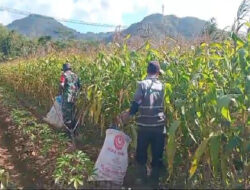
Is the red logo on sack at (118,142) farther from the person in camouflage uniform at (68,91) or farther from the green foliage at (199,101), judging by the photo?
the person in camouflage uniform at (68,91)

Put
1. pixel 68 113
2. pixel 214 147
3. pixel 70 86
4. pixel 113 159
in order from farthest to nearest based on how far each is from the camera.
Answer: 1. pixel 68 113
2. pixel 70 86
3. pixel 113 159
4. pixel 214 147

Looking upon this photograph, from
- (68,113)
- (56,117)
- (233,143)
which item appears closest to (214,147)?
(233,143)

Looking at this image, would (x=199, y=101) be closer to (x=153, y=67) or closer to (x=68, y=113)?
(x=153, y=67)

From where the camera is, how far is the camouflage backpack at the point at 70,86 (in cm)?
762

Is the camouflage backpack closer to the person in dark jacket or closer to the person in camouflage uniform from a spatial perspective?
the person in camouflage uniform

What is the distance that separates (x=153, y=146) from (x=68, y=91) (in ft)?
9.80

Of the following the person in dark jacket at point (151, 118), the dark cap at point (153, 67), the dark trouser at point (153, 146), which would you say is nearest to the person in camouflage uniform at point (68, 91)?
the person in dark jacket at point (151, 118)

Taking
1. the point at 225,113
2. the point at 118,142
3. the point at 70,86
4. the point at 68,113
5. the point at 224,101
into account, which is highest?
the point at 224,101

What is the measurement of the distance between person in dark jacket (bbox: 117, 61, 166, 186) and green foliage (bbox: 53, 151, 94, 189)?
673 mm

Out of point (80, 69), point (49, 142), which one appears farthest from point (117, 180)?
point (80, 69)

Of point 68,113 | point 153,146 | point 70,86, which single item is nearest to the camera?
point 153,146

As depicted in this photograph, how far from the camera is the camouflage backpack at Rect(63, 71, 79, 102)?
25.0ft

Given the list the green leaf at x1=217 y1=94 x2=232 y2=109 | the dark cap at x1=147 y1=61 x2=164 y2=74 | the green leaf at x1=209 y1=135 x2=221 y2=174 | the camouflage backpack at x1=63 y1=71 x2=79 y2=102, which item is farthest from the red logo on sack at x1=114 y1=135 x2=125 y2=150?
the camouflage backpack at x1=63 y1=71 x2=79 y2=102

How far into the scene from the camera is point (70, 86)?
25.0ft
